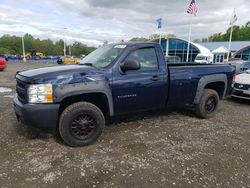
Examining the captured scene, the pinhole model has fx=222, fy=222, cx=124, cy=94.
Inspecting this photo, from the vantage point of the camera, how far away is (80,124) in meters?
4.02

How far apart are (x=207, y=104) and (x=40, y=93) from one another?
4320mm

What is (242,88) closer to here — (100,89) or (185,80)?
(185,80)

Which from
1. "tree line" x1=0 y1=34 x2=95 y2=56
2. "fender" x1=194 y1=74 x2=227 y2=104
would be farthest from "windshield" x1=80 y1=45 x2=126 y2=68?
"tree line" x1=0 y1=34 x2=95 y2=56

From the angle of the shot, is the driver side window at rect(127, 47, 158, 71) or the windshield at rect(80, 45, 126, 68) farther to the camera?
the driver side window at rect(127, 47, 158, 71)

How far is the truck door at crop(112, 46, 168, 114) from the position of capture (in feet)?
14.1

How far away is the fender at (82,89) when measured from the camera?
12.1 feet

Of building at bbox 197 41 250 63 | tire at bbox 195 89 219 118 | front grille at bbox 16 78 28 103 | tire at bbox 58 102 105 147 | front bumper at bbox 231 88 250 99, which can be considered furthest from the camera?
building at bbox 197 41 250 63

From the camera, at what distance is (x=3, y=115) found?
18.6 ft

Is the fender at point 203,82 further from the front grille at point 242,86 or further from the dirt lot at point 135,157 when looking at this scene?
the front grille at point 242,86

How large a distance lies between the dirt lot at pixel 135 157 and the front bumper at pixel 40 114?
1.68ft

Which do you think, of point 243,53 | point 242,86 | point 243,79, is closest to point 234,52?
point 243,53

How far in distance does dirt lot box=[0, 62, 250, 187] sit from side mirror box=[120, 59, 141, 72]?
1400mm

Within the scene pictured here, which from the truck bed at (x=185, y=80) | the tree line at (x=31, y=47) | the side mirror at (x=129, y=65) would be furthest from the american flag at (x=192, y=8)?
the tree line at (x=31, y=47)

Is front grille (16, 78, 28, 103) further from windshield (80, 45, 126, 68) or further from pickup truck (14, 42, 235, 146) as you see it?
windshield (80, 45, 126, 68)
